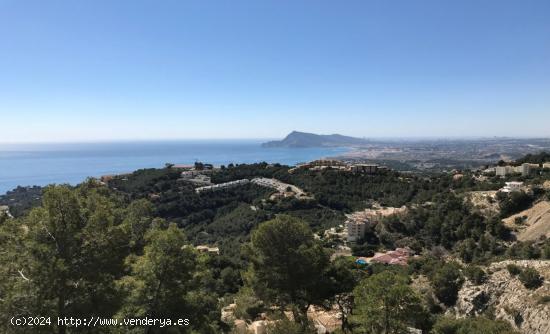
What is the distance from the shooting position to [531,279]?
42.6 ft

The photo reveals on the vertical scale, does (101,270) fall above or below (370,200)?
above

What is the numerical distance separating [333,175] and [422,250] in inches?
1083

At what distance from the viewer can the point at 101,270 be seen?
7.19m

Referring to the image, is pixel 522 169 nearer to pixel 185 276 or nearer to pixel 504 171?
pixel 504 171

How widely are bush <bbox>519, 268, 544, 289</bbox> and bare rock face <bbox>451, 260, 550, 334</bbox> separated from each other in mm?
166

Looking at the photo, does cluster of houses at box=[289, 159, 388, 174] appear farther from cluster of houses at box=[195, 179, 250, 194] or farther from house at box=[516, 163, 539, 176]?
house at box=[516, 163, 539, 176]

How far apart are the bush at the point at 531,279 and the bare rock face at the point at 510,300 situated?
6.5 inches

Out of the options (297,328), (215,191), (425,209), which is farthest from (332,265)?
(215,191)

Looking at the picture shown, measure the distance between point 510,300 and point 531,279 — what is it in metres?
1.11

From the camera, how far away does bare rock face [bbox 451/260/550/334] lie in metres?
11.5

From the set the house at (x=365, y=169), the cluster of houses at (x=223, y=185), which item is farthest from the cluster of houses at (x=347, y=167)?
the cluster of houses at (x=223, y=185)

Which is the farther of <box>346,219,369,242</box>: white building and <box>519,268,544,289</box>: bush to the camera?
<box>346,219,369,242</box>: white building

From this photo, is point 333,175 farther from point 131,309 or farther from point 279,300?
point 131,309

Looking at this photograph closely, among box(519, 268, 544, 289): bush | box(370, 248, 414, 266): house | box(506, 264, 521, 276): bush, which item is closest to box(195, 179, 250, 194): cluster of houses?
box(370, 248, 414, 266): house
